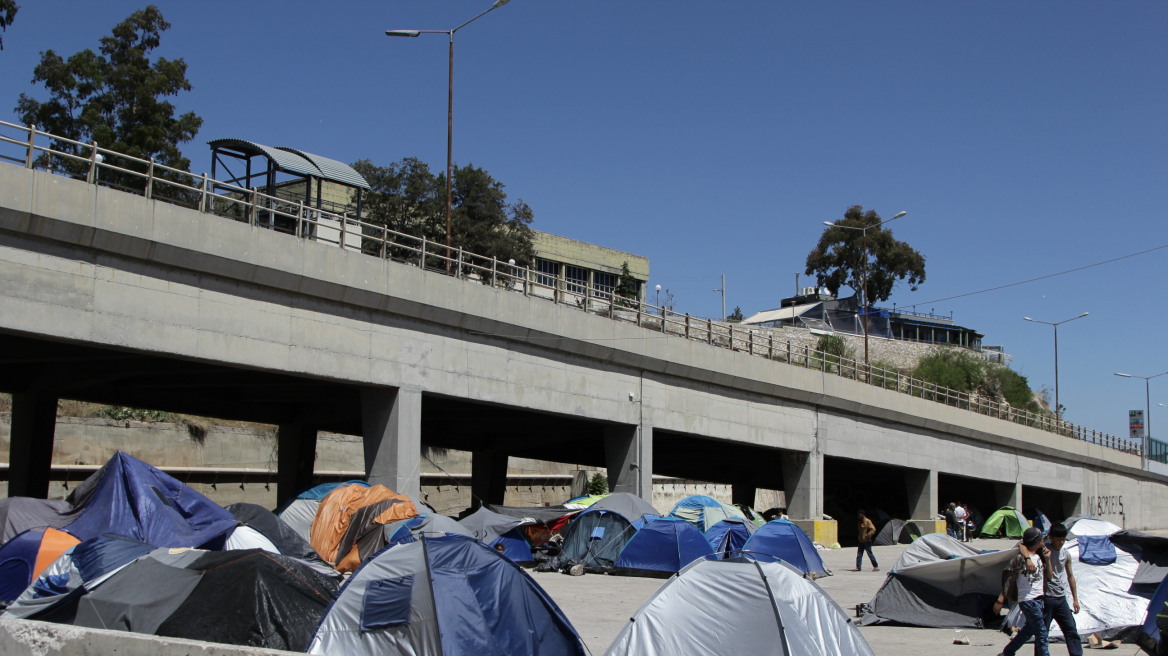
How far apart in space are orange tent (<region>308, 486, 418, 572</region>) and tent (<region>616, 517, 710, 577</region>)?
4453 mm

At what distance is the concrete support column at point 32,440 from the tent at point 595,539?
13513mm

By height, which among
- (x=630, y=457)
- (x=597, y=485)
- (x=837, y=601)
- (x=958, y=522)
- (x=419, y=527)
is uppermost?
(x=630, y=457)

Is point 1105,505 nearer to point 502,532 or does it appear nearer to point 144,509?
point 502,532

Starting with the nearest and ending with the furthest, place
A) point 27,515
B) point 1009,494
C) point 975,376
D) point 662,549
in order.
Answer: point 27,515 → point 662,549 → point 1009,494 → point 975,376

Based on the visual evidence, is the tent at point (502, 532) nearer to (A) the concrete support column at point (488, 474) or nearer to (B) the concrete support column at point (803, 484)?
(B) the concrete support column at point (803, 484)

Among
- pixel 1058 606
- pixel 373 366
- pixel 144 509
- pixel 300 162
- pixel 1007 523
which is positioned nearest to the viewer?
pixel 1058 606

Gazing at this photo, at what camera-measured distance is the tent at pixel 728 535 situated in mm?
23125

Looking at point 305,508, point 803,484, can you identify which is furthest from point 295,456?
point 803,484

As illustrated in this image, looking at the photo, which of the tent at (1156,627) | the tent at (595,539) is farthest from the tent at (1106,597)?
the tent at (595,539)

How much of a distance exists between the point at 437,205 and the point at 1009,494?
32007 mm

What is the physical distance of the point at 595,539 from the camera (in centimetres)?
2331

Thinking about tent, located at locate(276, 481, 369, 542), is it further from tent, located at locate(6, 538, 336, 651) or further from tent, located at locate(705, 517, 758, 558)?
tent, located at locate(6, 538, 336, 651)

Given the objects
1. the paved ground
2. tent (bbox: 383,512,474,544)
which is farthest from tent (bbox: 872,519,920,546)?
tent (bbox: 383,512,474,544)

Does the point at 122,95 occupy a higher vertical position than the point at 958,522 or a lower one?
higher
